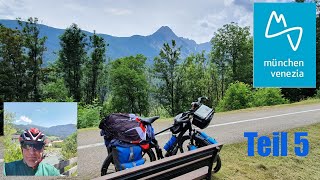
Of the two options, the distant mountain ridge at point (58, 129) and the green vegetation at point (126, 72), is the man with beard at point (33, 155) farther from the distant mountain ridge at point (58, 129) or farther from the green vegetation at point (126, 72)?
the green vegetation at point (126, 72)

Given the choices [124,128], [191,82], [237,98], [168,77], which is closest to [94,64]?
[168,77]

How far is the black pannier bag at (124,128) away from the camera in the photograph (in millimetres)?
5422

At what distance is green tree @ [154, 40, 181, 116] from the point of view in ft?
194

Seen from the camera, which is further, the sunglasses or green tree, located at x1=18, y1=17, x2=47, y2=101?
green tree, located at x1=18, y1=17, x2=47, y2=101

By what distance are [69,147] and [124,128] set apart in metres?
1.09

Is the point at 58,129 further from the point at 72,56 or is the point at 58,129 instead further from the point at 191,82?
the point at 191,82

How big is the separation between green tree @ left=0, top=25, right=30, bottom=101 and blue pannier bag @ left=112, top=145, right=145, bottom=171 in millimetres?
37053

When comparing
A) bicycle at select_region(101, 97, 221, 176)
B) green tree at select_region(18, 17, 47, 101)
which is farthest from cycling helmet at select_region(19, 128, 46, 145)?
green tree at select_region(18, 17, 47, 101)

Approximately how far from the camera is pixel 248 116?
52.2 feet

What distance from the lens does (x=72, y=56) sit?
5503 centimetres

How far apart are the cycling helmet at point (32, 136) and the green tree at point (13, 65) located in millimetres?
36175

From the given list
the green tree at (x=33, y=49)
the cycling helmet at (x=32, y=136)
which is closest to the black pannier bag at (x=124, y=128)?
the cycling helmet at (x=32, y=136)

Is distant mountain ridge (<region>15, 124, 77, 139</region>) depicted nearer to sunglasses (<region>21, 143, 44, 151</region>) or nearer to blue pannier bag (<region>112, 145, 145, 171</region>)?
sunglasses (<region>21, 143, 44, 151</region>)

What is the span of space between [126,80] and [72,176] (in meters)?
52.0
